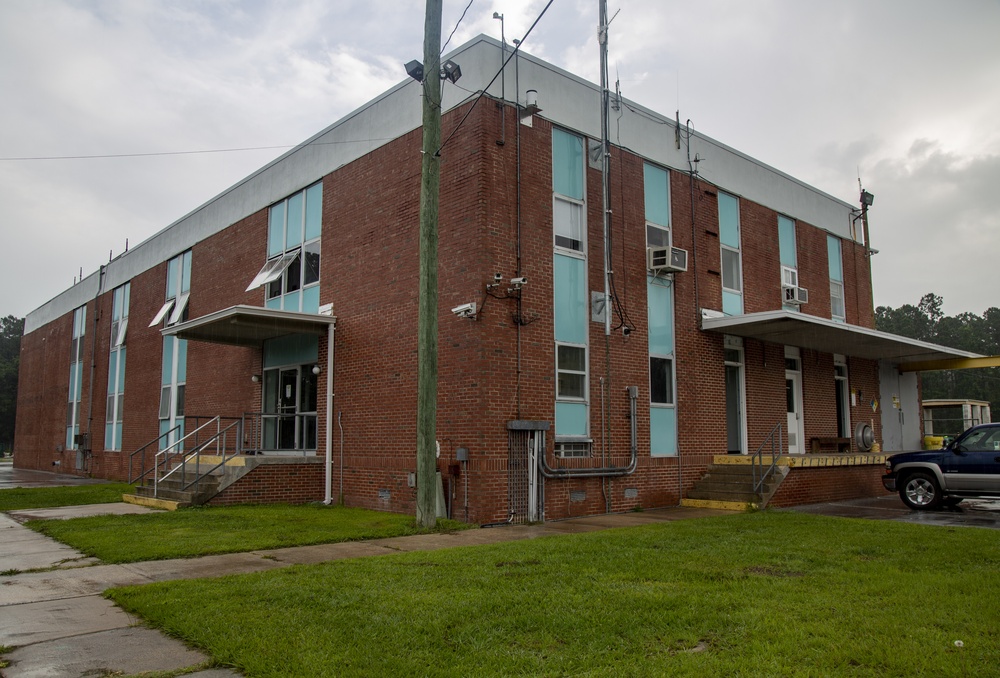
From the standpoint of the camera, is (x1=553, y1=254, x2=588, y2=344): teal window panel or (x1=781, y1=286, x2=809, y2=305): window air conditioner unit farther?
(x1=781, y1=286, x2=809, y2=305): window air conditioner unit

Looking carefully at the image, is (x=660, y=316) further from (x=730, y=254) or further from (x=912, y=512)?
(x=912, y=512)

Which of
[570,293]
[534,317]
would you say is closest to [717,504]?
[570,293]

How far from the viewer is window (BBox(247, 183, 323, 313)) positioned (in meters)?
17.9

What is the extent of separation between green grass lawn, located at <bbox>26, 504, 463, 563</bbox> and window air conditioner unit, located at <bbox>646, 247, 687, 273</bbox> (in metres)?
6.90

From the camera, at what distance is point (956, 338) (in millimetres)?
80250

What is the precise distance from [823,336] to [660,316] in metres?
4.53

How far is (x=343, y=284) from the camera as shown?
54.6 feet

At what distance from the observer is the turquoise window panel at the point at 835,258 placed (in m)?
22.4

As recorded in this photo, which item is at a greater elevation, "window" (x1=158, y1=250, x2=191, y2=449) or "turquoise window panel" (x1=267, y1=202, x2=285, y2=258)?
"turquoise window panel" (x1=267, y1=202, x2=285, y2=258)

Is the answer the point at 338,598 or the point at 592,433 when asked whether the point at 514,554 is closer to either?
the point at 338,598

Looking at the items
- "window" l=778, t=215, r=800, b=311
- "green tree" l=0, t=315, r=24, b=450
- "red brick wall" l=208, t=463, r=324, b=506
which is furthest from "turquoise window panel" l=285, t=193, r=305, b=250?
"green tree" l=0, t=315, r=24, b=450

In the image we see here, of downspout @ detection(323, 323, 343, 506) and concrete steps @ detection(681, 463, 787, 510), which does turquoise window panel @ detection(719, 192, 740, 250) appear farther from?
downspout @ detection(323, 323, 343, 506)

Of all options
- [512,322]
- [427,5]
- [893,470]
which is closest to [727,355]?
[893,470]

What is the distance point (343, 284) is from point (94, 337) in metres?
19.5
